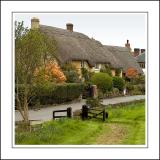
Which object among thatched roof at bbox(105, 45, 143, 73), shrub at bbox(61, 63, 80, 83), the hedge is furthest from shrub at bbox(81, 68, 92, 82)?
thatched roof at bbox(105, 45, 143, 73)

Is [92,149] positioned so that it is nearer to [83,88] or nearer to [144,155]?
[144,155]

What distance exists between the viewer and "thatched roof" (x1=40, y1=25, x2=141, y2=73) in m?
31.8

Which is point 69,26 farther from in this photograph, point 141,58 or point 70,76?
point 141,58

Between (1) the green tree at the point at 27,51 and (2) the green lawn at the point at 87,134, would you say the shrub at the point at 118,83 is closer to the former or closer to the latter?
(2) the green lawn at the point at 87,134

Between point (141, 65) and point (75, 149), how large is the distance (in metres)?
49.6

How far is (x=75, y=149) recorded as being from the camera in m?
4.59

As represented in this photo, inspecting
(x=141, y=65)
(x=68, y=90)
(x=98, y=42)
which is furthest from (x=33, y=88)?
(x=141, y=65)

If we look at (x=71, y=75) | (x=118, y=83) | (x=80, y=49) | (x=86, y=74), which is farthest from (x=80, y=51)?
(x=71, y=75)

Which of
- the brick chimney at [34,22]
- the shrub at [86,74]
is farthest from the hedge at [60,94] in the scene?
the brick chimney at [34,22]

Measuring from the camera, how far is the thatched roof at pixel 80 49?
3175 cm

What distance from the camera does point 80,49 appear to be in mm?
34906

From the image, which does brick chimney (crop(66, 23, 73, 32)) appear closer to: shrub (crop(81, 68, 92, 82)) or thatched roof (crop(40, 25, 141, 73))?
thatched roof (crop(40, 25, 141, 73))

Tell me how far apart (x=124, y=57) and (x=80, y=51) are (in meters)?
13.8

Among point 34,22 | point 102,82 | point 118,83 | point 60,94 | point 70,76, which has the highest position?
point 34,22
